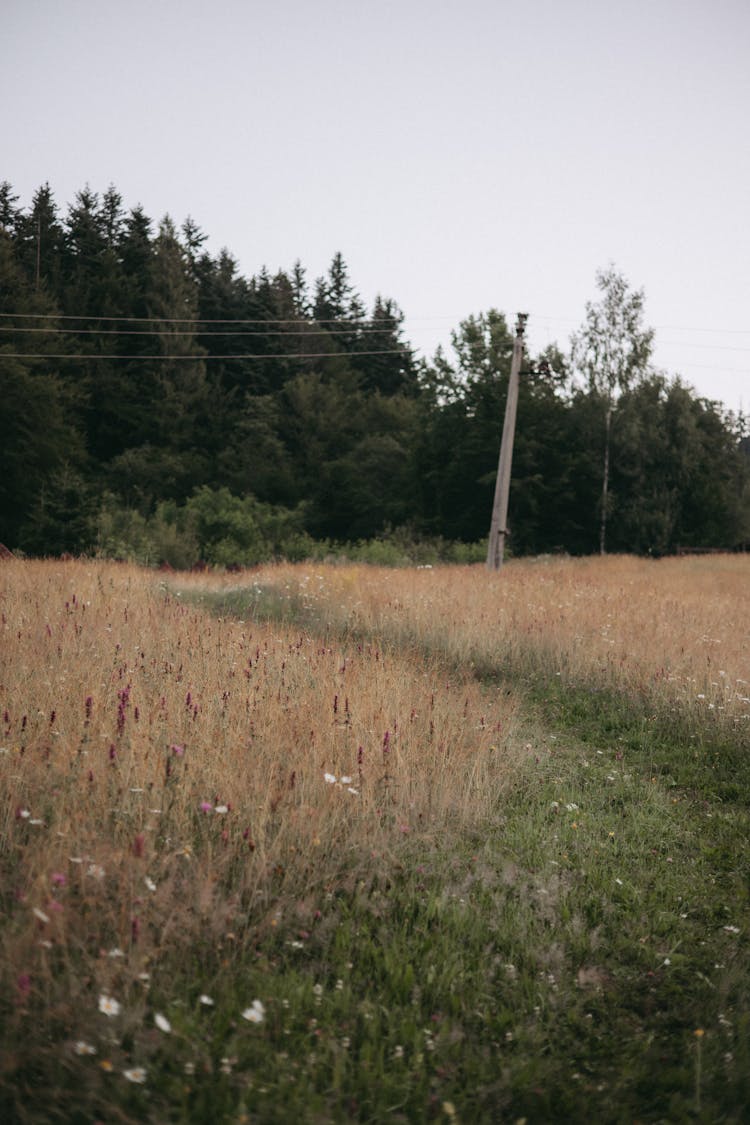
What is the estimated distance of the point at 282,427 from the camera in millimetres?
43406

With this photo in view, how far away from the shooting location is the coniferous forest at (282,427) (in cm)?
3133

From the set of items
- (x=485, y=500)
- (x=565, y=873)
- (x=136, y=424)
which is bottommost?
(x=565, y=873)

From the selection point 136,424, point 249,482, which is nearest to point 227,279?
point 136,424

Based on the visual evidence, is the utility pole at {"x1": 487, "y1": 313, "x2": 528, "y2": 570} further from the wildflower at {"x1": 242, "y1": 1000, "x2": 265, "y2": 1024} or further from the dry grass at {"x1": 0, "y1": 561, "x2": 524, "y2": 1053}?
the wildflower at {"x1": 242, "y1": 1000, "x2": 265, "y2": 1024}

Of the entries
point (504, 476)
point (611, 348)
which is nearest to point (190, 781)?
point (504, 476)

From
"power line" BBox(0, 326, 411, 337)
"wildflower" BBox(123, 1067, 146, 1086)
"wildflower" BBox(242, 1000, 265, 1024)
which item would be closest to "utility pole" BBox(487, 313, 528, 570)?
"wildflower" BBox(242, 1000, 265, 1024)

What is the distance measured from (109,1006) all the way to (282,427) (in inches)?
1675

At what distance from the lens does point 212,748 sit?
4082mm

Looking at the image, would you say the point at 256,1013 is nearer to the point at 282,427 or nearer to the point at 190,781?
the point at 190,781

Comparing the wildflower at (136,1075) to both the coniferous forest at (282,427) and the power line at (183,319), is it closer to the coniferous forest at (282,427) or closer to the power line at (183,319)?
the coniferous forest at (282,427)

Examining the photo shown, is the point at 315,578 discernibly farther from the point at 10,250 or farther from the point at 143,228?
the point at 143,228

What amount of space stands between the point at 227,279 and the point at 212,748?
52.8m

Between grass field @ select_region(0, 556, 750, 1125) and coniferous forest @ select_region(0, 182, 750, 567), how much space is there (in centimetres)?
1852

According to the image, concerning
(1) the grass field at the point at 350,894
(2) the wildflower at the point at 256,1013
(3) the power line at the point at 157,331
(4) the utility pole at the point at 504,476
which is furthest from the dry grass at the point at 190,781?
(3) the power line at the point at 157,331
